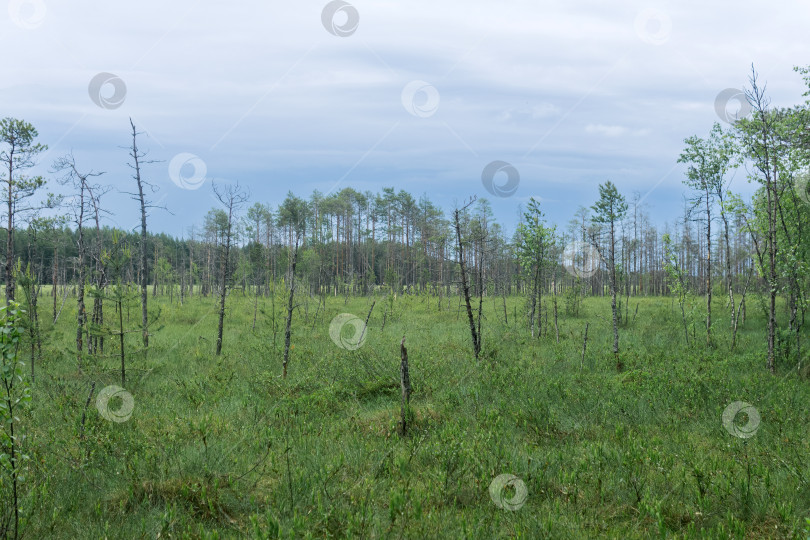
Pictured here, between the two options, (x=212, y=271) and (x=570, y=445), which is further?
(x=212, y=271)

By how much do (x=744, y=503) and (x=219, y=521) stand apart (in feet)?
18.5

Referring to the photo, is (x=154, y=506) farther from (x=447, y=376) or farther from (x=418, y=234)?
(x=418, y=234)

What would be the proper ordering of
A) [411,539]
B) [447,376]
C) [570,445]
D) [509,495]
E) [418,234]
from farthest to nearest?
1. [418,234]
2. [447,376]
3. [570,445]
4. [509,495]
5. [411,539]

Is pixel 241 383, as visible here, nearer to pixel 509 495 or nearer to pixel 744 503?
pixel 509 495

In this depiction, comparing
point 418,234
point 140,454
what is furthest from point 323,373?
point 418,234

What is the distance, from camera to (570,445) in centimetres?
665

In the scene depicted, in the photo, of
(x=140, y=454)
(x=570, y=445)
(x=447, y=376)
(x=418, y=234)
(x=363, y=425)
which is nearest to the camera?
(x=140, y=454)

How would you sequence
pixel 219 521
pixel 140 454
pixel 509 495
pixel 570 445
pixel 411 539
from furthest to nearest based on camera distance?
pixel 570 445
pixel 140 454
pixel 509 495
pixel 219 521
pixel 411 539

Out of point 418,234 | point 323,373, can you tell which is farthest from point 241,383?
point 418,234

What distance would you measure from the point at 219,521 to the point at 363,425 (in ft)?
10.4

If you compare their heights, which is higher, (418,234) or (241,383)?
(418,234)

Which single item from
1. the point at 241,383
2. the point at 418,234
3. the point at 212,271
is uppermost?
the point at 418,234

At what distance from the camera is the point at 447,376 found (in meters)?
11.0

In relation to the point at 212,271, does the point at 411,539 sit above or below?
below
